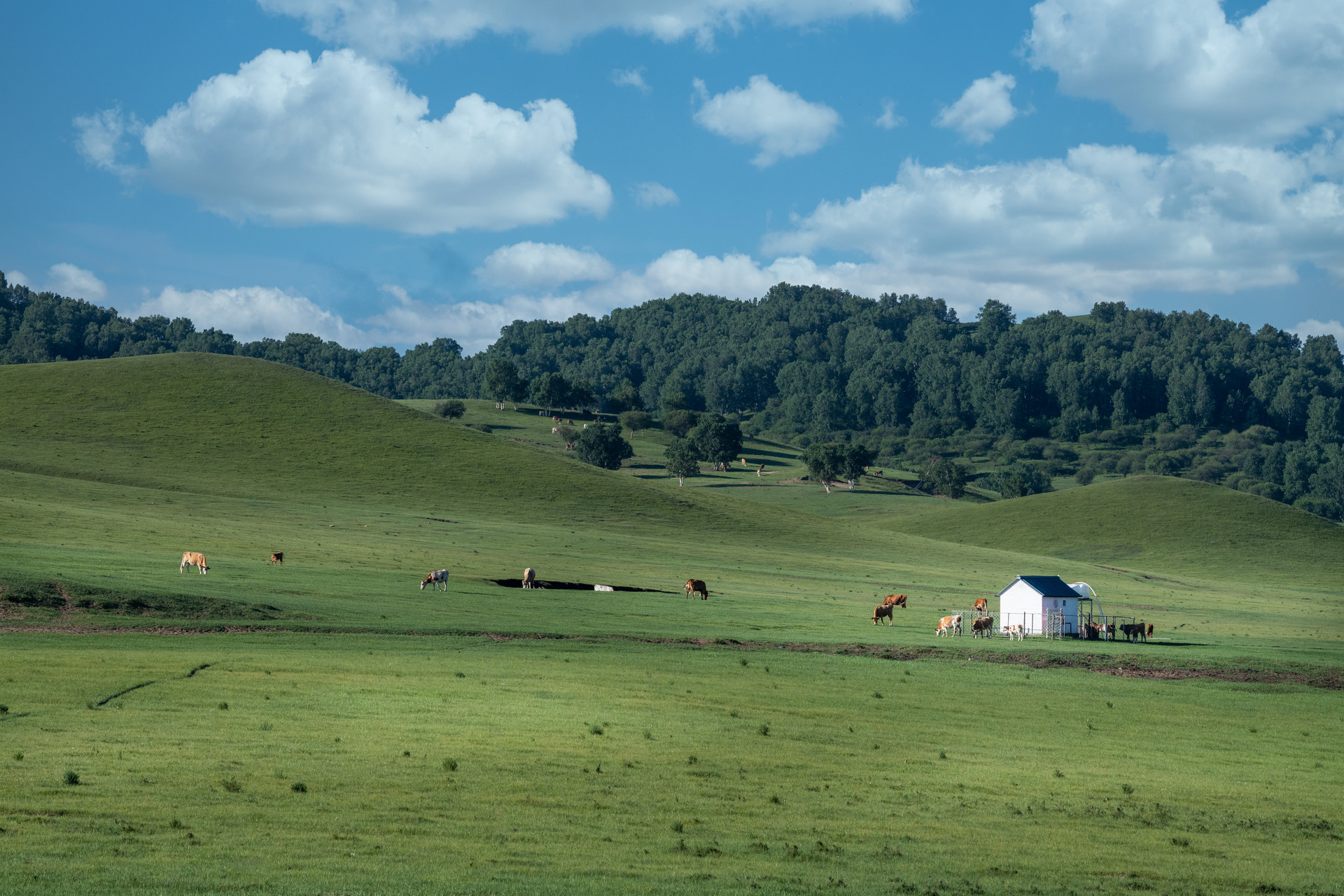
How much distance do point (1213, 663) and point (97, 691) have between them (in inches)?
1614

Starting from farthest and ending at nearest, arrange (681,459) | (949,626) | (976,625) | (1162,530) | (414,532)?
(681,459), (1162,530), (414,532), (976,625), (949,626)

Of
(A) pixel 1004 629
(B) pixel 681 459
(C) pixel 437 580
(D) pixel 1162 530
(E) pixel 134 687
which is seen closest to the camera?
(E) pixel 134 687

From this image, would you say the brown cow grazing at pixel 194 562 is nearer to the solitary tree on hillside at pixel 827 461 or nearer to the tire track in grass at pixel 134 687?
the tire track in grass at pixel 134 687

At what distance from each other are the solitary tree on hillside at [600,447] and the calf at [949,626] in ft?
404

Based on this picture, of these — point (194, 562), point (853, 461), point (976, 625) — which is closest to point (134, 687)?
point (194, 562)

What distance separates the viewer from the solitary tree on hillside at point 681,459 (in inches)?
7032

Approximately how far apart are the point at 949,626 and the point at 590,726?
106 ft

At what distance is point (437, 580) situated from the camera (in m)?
59.8

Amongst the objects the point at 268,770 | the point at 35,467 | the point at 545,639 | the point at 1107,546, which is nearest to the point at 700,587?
the point at 545,639

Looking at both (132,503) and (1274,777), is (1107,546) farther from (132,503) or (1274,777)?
(1274,777)

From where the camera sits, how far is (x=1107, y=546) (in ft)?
447

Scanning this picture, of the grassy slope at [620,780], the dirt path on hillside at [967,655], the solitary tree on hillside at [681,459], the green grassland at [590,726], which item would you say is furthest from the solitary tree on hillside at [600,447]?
the grassy slope at [620,780]

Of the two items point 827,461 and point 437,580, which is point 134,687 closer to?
point 437,580

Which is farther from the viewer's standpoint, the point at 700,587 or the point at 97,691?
the point at 700,587
